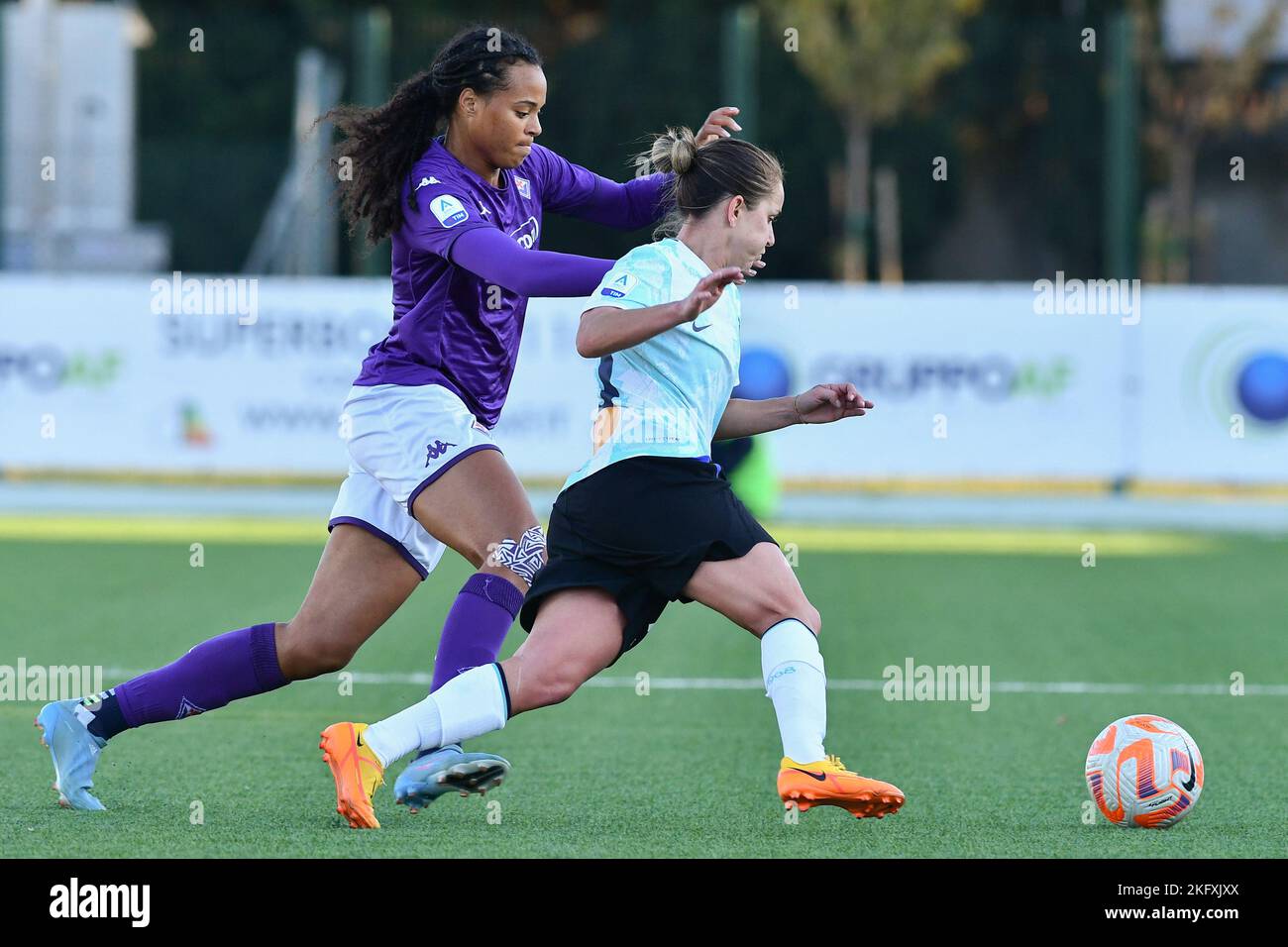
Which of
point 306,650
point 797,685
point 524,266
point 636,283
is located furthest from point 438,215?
point 797,685

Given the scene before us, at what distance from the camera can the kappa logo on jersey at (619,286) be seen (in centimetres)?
476

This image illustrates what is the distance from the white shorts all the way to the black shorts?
18.8 inches

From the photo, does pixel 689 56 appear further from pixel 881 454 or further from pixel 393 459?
pixel 393 459

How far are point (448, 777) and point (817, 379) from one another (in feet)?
41.5

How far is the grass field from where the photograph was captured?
204 inches

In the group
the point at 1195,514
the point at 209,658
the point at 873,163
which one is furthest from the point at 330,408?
the point at 873,163

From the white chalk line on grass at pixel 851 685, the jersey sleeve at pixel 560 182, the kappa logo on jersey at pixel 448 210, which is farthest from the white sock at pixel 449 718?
the white chalk line on grass at pixel 851 685

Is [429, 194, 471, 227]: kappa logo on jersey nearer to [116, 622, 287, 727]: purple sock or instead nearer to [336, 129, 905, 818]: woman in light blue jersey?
[336, 129, 905, 818]: woman in light blue jersey

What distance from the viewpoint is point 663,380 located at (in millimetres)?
4926

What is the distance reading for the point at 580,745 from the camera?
6891mm

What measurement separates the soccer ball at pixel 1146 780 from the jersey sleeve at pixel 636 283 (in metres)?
1.78

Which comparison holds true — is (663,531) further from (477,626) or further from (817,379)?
(817,379)

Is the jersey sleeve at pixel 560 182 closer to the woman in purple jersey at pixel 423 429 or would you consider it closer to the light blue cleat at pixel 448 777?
the woman in purple jersey at pixel 423 429

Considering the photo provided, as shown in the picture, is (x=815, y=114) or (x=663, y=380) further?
(x=815, y=114)
